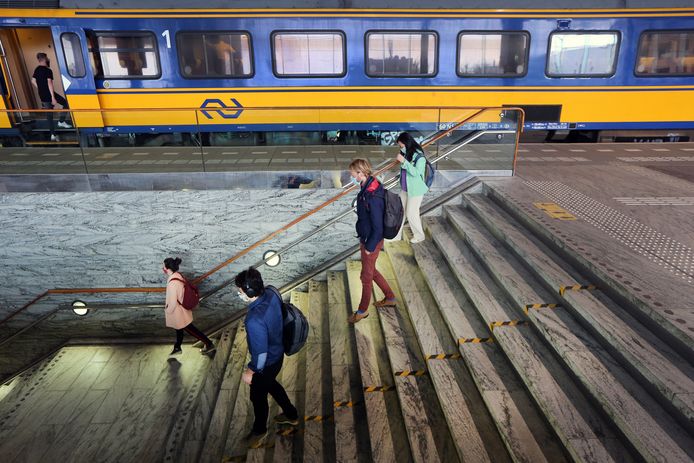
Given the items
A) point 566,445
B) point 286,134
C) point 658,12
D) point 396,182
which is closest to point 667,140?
point 658,12

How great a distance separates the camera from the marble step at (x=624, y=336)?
2.71 meters

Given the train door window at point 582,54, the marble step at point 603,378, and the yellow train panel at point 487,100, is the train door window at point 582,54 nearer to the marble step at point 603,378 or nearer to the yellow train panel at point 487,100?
the yellow train panel at point 487,100

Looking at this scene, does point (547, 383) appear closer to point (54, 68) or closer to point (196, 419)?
point (196, 419)

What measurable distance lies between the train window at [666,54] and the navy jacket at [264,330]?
992 cm

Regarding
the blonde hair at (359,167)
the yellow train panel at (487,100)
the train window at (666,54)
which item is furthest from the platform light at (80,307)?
the train window at (666,54)

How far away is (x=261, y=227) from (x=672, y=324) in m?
5.73

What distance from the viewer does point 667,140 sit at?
10469 millimetres

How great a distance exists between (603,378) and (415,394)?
148cm

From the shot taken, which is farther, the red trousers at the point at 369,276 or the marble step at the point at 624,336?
the red trousers at the point at 369,276

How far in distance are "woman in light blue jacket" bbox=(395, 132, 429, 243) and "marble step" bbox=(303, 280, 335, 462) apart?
→ 5.82 feet

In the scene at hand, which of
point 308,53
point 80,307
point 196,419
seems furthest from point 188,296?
point 308,53

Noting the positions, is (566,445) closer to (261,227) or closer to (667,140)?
(261,227)

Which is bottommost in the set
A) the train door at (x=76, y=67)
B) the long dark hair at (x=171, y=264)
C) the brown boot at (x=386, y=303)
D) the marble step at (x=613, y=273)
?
the brown boot at (x=386, y=303)

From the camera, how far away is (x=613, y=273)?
3789mm
